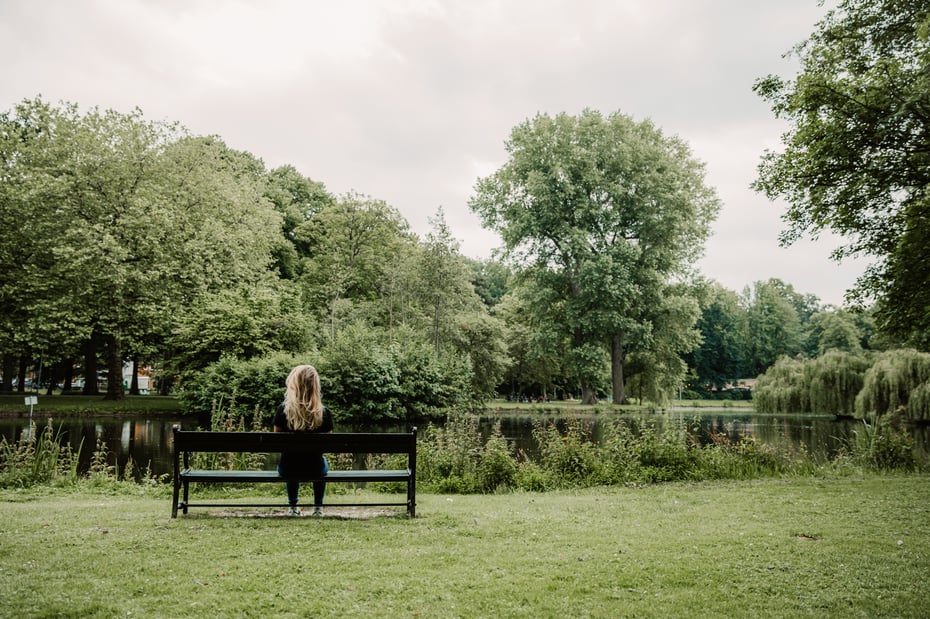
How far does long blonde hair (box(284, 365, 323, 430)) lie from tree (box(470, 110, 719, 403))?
28.1 m

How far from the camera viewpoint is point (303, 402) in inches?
258

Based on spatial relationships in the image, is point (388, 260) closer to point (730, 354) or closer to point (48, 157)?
point (48, 157)

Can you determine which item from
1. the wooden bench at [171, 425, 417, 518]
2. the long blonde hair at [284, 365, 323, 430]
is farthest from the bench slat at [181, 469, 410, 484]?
the long blonde hair at [284, 365, 323, 430]

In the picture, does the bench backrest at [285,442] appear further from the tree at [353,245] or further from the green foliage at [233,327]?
the tree at [353,245]

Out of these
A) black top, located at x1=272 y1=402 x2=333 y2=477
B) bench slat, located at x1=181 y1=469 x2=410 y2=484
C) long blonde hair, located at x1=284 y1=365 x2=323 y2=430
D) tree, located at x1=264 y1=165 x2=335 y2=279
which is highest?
tree, located at x1=264 y1=165 x2=335 y2=279

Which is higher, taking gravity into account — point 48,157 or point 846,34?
point 48,157

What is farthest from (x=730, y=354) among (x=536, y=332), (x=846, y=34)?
(x=846, y=34)

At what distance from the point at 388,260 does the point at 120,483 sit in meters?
27.6

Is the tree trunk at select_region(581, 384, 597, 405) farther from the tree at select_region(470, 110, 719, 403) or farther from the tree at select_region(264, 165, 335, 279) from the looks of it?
the tree at select_region(264, 165, 335, 279)

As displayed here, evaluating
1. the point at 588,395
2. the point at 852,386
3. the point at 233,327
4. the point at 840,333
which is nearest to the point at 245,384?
the point at 233,327

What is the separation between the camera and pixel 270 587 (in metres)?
4.11

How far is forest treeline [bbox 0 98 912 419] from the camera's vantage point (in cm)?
2627

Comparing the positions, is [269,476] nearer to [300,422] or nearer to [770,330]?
[300,422]

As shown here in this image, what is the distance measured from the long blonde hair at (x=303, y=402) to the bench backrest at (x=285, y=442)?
254 millimetres
